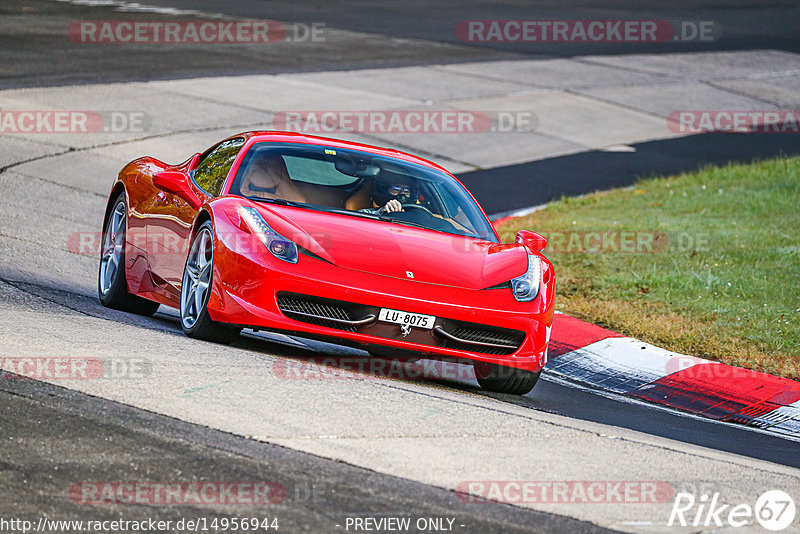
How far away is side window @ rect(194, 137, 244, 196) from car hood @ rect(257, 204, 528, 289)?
73 cm

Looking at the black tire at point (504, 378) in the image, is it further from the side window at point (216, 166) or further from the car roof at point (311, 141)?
the side window at point (216, 166)

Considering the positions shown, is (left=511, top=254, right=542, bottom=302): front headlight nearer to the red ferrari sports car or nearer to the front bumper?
the red ferrari sports car

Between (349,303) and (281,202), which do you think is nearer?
(349,303)

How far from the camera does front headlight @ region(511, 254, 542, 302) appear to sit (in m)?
7.55

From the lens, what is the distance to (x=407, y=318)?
7113mm

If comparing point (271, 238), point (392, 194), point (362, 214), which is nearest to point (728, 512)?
point (271, 238)

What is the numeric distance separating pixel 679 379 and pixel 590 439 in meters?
2.77

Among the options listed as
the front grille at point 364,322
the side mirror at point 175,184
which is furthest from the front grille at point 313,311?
the side mirror at point 175,184

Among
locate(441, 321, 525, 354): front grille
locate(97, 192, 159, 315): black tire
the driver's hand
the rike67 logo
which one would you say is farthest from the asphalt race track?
the driver's hand

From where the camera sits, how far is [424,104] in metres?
20.2

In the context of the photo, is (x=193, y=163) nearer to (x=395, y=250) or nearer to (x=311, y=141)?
(x=311, y=141)

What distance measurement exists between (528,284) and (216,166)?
2377 mm

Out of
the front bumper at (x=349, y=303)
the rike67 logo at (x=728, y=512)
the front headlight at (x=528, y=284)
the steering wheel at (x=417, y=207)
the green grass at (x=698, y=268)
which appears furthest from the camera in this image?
the green grass at (x=698, y=268)

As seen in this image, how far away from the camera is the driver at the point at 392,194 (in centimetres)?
830
